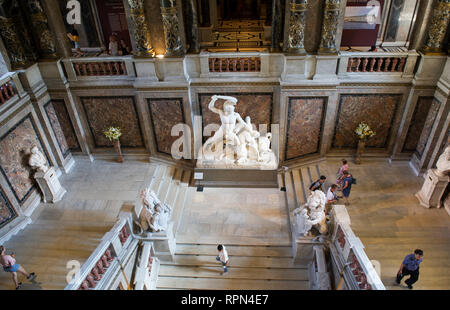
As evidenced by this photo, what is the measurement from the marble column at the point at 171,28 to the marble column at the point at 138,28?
1.71ft

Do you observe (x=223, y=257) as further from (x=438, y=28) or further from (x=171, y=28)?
(x=438, y=28)

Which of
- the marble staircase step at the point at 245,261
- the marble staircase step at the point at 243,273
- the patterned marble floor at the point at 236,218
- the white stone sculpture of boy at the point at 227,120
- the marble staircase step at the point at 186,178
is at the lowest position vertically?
the marble staircase step at the point at 243,273

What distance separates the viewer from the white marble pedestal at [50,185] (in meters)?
9.86

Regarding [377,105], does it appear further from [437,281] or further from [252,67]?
[437,281]

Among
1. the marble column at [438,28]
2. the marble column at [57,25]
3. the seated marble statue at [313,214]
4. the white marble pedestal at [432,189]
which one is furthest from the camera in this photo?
the marble column at [57,25]

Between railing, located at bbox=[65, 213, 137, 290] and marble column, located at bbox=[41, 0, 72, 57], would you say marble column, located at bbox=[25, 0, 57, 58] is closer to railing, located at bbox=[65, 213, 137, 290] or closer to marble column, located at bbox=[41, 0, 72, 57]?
marble column, located at bbox=[41, 0, 72, 57]

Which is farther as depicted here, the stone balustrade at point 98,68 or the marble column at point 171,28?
the stone balustrade at point 98,68

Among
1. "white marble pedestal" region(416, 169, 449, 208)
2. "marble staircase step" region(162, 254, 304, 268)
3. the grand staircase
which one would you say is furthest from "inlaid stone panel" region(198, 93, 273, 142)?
"white marble pedestal" region(416, 169, 449, 208)

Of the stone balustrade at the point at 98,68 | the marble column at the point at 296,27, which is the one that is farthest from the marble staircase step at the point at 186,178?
the marble column at the point at 296,27

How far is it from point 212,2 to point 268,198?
25.2ft

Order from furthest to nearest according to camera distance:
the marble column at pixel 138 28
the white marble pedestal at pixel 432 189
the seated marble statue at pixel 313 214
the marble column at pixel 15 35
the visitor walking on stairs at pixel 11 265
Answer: the marble column at pixel 138 28, the marble column at pixel 15 35, the white marble pedestal at pixel 432 189, the seated marble statue at pixel 313 214, the visitor walking on stairs at pixel 11 265

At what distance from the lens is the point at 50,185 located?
1000cm

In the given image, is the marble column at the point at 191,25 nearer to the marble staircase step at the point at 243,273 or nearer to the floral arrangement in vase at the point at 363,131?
the floral arrangement in vase at the point at 363,131

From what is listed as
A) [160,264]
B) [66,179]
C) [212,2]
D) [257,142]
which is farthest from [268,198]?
[212,2]
